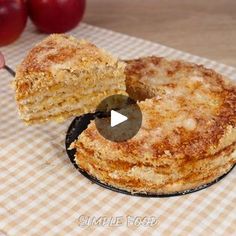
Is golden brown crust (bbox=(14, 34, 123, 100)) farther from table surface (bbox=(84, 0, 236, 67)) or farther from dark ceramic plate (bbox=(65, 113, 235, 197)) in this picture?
table surface (bbox=(84, 0, 236, 67))

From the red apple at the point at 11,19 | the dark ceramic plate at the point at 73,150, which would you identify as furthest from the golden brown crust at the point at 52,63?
the red apple at the point at 11,19


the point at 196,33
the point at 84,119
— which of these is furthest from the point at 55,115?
the point at 196,33

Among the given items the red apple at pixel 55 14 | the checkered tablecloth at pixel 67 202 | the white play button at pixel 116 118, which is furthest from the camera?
the red apple at pixel 55 14

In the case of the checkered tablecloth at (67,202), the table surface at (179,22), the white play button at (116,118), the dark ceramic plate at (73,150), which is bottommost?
the checkered tablecloth at (67,202)

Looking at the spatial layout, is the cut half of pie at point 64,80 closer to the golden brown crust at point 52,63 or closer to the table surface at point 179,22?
the golden brown crust at point 52,63

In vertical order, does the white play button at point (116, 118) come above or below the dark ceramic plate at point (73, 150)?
above

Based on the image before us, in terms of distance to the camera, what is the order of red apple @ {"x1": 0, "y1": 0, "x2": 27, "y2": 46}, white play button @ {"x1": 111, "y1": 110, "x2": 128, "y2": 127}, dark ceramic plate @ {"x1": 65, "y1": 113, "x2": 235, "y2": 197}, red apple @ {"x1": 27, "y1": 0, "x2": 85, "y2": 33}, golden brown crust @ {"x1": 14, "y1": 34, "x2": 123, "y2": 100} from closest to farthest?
dark ceramic plate @ {"x1": 65, "y1": 113, "x2": 235, "y2": 197} → white play button @ {"x1": 111, "y1": 110, "x2": 128, "y2": 127} → golden brown crust @ {"x1": 14, "y1": 34, "x2": 123, "y2": 100} → red apple @ {"x1": 0, "y1": 0, "x2": 27, "y2": 46} → red apple @ {"x1": 27, "y1": 0, "x2": 85, "y2": 33}

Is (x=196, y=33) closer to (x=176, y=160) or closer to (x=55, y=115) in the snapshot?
(x=55, y=115)

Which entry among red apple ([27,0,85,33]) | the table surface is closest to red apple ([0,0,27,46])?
red apple ([27,0,85,33])
